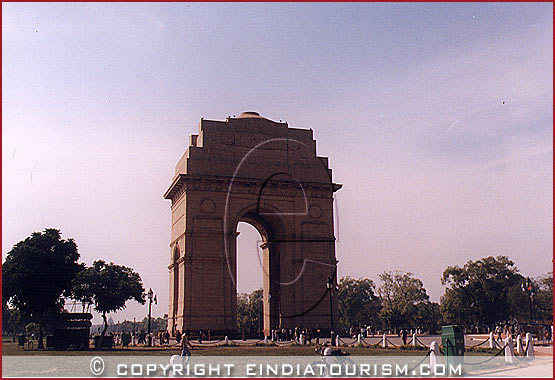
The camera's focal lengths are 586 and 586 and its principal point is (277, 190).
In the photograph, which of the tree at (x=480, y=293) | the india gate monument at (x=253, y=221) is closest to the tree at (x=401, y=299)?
the tree at (x=480, y=293)

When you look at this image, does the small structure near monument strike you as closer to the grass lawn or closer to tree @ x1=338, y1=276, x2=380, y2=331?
the grass lawn

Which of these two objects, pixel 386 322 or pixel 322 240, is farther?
pixel 386 322

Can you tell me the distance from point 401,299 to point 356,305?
1391cm

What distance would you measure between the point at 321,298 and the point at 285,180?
33.0ft

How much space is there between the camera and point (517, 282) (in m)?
77.7

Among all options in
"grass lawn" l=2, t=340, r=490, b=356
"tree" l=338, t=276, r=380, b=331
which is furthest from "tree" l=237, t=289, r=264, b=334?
"grass lawn" l=2, t=340, r=490, b=356

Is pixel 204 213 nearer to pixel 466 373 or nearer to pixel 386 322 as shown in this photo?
pixel 466 373

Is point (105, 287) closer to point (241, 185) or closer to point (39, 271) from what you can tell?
point (39, 271)

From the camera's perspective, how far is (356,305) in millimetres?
98938

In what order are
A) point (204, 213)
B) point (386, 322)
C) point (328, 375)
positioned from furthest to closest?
point (386, 322)
point (204, 213)
point (328, 375)

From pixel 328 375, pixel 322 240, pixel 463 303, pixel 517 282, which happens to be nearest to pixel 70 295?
pixel 322 240

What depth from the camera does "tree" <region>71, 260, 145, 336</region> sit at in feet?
157

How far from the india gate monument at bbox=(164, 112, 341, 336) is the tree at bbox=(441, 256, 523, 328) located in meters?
32.8

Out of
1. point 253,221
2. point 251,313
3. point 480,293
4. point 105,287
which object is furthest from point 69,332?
point 251,313
